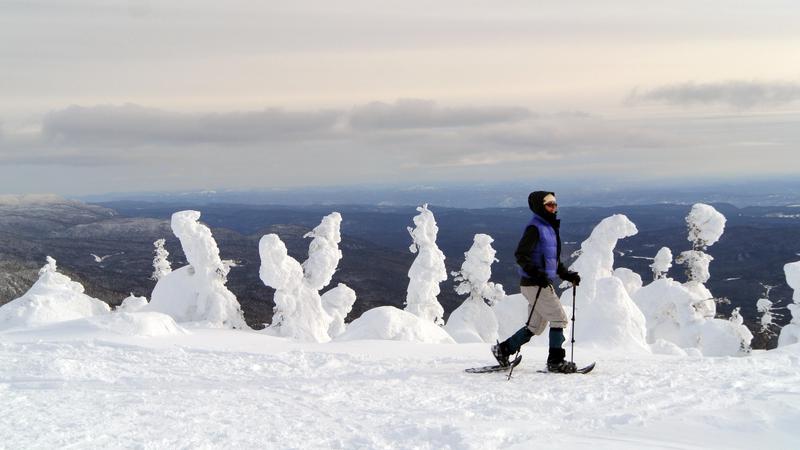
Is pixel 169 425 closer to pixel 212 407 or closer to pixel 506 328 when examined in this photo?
pixel 212 407

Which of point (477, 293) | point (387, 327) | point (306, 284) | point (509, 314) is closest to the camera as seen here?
point (387, 327)

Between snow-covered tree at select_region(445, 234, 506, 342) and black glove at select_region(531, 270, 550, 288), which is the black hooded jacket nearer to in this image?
black glove at select_region(531, 270, 550, 288)

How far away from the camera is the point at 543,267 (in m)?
8.01

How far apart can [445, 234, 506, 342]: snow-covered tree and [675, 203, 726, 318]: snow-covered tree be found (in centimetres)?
1036

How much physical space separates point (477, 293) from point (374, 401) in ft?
98.5

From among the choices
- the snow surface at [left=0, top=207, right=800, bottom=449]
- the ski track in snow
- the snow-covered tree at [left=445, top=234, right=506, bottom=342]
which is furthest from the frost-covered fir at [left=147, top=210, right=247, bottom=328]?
the ski track in snow

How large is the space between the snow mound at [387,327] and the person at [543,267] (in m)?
10.0

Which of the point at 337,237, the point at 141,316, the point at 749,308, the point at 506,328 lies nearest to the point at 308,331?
the point at 337,237

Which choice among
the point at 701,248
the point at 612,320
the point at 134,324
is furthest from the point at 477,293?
the point at 134,324

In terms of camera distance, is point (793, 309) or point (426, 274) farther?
point (426, 274)

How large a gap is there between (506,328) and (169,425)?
32466 millimetres

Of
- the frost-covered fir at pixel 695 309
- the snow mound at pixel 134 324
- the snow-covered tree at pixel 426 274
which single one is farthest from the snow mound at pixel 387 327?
the frost-covered fir at pixel 695 309

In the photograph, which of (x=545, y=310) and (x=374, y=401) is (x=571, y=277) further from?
(x=374, y=401)

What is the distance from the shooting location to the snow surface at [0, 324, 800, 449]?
534 cm
